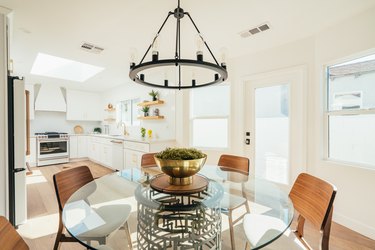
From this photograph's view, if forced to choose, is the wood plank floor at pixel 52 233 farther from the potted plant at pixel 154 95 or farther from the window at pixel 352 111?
the potted plant at pixel 154 95

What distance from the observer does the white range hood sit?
18.7 feet

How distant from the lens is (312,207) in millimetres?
1328

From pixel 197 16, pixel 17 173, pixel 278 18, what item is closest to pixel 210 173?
pixel 197 16

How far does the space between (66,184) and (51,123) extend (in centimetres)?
575

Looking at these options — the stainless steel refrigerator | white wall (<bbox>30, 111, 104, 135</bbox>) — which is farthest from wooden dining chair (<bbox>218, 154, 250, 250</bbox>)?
white wall (<bbox>30, 111, 104, 135</bbox>)

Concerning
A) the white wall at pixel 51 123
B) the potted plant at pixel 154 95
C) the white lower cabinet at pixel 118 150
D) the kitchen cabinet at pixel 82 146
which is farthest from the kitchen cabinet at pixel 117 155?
the white wall at pixel 51 123

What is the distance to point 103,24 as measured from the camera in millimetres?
2350

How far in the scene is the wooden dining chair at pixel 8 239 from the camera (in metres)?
0.76

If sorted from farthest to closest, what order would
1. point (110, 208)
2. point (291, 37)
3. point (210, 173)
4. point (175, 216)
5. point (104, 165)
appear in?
point (104, 165), point (291, 37), point (210, 173), point (110, 208), point (175, 216)

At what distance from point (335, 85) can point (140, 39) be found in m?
2.82

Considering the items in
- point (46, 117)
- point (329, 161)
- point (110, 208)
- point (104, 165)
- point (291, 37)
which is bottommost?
point (104, 165)

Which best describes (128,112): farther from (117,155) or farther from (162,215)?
(162,215)

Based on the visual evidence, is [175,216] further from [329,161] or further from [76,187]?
[329,161]

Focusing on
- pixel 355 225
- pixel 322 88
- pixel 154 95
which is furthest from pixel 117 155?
pixel 355 225
